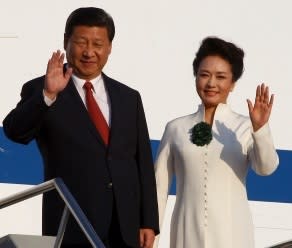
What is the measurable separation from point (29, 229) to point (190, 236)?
1398 mm

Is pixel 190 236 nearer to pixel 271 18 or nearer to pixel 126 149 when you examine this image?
pixel 126 149

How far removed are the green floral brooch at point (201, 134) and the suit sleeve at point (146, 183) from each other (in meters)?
0.30

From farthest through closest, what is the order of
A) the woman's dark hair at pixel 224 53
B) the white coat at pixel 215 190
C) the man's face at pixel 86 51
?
1. the woman's dark hair at pixel 224 53
2. the white coat at pixel 215 190
3. the man's face at pixel 86 51

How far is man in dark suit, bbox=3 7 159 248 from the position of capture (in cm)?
465

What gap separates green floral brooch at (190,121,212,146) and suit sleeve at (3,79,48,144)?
715mm

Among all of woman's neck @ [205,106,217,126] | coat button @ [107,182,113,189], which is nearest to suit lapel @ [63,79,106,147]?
coat button @ [107,182,113,189]

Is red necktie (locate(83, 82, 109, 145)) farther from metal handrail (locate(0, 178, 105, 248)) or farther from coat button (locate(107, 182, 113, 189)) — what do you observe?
metal handrail (locate(0, 178, 105, 248))

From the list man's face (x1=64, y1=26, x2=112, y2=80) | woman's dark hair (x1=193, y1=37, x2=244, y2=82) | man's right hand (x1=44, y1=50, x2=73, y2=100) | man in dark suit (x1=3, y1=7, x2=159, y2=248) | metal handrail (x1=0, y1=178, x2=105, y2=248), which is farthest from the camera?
woman's dark hair (x1=193, y1=37, x2=244, y2=82)

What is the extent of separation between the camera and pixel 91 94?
475 centimetres

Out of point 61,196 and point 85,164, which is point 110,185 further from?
point 61,196

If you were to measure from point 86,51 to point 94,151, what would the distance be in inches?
14.5

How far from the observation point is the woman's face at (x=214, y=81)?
16.7 ft

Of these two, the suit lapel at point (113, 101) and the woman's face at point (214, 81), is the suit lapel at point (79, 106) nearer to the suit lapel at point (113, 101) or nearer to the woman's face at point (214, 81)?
the suit lapel at point (113, 101)

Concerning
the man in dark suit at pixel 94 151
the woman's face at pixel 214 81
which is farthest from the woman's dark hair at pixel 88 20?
the woman's face at pixel 214 81
